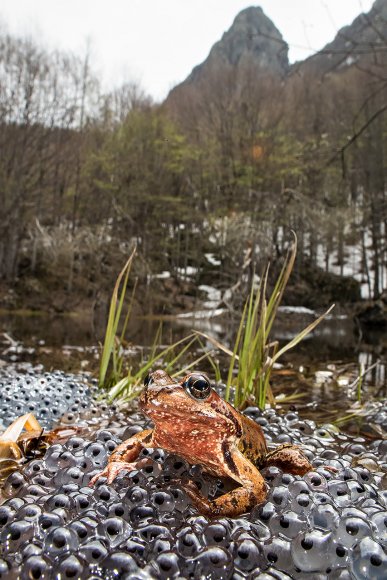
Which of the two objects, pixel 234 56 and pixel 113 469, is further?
pixel 234 56

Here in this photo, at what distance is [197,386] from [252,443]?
0.44 metres

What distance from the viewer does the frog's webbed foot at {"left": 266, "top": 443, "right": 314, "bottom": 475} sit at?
6.05 feet

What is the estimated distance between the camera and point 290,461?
1.86 meters

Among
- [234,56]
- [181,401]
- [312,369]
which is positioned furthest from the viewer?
[234,56]

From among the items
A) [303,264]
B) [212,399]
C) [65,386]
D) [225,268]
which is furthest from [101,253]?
[212,399]

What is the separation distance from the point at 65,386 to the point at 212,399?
2.30 meters

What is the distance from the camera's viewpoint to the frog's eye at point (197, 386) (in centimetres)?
155

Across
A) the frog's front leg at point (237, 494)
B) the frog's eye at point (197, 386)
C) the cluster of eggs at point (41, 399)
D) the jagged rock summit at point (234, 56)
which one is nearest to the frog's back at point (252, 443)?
the frog's front leg at point (237, 494)

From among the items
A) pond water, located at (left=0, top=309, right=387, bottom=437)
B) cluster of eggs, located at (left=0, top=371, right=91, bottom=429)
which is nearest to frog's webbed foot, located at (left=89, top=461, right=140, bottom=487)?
cluster of eggs, located at (left=0, top=371, right=91, bottom=429)

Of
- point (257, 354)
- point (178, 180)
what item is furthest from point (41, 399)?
point (178, 180)

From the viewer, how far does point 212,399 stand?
62.9 inches

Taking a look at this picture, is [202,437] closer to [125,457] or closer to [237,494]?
[237,494]

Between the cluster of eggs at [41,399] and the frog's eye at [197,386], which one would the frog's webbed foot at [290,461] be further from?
the cluster of eggs at [41,399]

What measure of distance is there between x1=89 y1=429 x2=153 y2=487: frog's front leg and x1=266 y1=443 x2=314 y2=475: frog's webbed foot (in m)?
0.51
